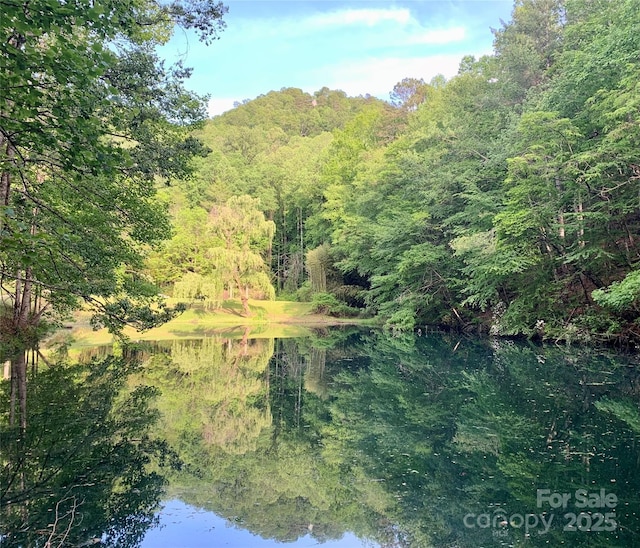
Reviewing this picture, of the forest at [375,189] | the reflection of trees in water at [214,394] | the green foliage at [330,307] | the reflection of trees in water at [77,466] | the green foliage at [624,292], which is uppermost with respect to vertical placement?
the forest at [375,189]

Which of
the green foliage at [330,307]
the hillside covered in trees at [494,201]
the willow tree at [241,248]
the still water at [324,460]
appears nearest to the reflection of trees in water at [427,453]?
the still water at [324,460]

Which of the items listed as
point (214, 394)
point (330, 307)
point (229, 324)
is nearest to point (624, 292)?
point (214, 394)

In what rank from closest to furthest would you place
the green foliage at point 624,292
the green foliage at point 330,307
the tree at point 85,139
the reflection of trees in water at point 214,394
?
the tree at point 85,139 → the reflection of trees in water at point 214,394 → the green foliage at point 624,292 → the green foliage at point 330,307

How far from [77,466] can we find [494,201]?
16517mm

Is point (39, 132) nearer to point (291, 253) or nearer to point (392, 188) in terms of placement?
point (392, 188)

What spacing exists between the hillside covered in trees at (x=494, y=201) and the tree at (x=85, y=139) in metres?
1.51

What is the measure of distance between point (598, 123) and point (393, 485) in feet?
41.6

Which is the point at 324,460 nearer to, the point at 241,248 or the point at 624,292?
the point at 624,292

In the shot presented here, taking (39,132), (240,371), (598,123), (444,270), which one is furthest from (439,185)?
(39,132)

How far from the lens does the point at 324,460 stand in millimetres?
5781

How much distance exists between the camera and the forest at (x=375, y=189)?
4.26 metres

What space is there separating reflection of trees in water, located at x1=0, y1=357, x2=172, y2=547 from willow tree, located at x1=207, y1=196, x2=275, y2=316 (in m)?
17.7

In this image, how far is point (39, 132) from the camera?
144 inches

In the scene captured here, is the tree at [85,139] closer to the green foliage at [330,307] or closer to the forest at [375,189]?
the forest at [375,189]
